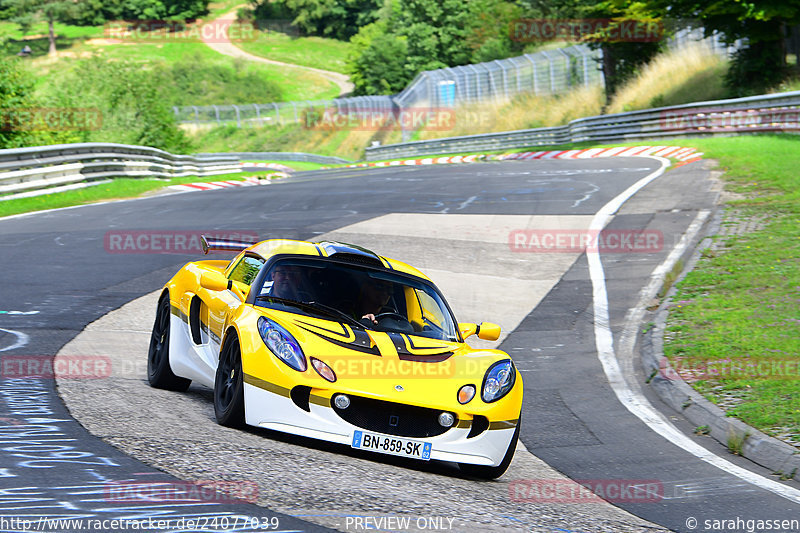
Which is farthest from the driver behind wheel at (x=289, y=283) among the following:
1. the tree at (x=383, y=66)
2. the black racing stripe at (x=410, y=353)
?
the tree at (x=383, y=66)

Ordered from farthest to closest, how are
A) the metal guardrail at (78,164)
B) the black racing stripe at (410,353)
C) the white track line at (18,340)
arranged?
the metal guardrail at (78,164) → the white track line at (18,340) → the black racing stripe at (410,353)

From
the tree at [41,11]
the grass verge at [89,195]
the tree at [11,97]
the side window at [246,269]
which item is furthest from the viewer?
the tree at [41,11]

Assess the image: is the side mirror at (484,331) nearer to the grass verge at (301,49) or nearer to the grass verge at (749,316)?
the grass verge at (749,316)

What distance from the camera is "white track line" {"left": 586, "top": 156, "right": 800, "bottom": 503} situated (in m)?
6.80

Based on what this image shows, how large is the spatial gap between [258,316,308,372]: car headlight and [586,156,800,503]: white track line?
3231 mm

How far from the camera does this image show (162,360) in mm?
8008

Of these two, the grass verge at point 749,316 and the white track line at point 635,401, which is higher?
the grass verge at point 749,316

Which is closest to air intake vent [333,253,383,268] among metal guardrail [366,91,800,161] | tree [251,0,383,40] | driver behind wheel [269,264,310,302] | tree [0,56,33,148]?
driver behind wheel [269,264,310,302]

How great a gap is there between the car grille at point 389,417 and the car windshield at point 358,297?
0.94 meters

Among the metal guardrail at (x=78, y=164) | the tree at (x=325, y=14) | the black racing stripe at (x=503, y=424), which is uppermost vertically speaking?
the tree at (x=325, y=14)

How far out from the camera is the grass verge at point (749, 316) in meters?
8.51

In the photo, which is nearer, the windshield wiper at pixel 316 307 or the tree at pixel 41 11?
the windshield wiper at pixel 316 307

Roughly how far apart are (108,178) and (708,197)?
57.4ft

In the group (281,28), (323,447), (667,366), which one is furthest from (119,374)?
(281,28)
